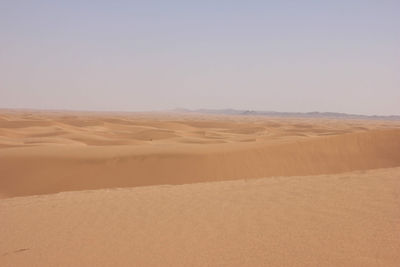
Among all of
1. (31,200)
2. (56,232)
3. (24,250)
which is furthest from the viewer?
(31,200)

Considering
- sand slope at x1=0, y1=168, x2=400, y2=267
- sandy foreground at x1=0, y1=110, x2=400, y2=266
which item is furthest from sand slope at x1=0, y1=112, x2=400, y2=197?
sand slope at x1=0, y1=168, x2=400, y2=267

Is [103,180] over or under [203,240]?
under

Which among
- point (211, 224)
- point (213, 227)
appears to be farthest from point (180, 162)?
point (213, 227)

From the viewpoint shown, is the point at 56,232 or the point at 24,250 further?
the point at 56,232

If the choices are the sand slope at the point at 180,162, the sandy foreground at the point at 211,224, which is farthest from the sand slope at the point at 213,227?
the sand slope at the point at 180,162

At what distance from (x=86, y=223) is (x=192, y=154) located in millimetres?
8524

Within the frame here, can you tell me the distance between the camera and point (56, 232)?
5.08 meters

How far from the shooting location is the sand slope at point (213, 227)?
156 inches

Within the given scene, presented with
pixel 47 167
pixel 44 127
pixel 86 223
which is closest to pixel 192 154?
pixel 47 167

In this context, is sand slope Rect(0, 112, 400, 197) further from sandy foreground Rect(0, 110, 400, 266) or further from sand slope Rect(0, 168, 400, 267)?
sand slope Rect(0, 168, 400, 267)

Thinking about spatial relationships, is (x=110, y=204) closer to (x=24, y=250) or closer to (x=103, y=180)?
(x=24, y=250)

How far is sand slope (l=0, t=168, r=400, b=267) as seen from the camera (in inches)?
156

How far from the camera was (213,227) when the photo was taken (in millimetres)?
4984

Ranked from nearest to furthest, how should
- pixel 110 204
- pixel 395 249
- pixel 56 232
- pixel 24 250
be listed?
1. pixel 395 249
2. pixel 24 250
3. pixel 56 232
4. pixel 110 204
